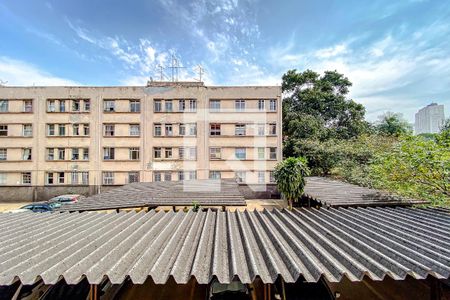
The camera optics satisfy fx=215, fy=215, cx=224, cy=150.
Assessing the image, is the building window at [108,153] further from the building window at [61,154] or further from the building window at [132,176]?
the building window at [61,154]

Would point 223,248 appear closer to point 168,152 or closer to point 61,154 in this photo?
point 168,152

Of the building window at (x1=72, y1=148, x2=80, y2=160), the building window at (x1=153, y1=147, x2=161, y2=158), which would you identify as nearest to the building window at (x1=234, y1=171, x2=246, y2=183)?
the building window at (x1=153, y1=147, x2=161, y2=158)

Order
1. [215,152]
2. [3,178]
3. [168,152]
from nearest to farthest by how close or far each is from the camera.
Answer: [3,178]
[168,152]
[215,152]

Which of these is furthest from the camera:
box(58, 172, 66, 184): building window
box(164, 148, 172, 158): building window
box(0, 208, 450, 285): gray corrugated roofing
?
box(164, 148, 172, 158): building window

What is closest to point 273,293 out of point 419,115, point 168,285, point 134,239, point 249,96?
point 168,285

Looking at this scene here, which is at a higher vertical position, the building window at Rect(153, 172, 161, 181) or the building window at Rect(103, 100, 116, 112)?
the building window at Rect(103, 100, 116, 112)

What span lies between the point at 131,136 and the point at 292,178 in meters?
17.5

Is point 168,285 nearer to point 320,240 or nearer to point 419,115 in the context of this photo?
point 320,240

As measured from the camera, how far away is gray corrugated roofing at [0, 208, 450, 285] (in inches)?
110

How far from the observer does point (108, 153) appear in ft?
76.9

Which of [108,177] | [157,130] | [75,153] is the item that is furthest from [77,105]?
[157,130]

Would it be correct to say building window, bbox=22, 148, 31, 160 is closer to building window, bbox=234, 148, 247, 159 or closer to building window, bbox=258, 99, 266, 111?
building window, bbox=234, 148, 247, 159

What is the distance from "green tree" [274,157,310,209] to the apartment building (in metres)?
8.20

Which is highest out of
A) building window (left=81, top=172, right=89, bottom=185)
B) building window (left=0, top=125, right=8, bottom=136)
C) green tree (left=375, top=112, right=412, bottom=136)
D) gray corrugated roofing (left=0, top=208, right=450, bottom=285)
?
green tree (left=375, top=112, right=412, bottom=136)
